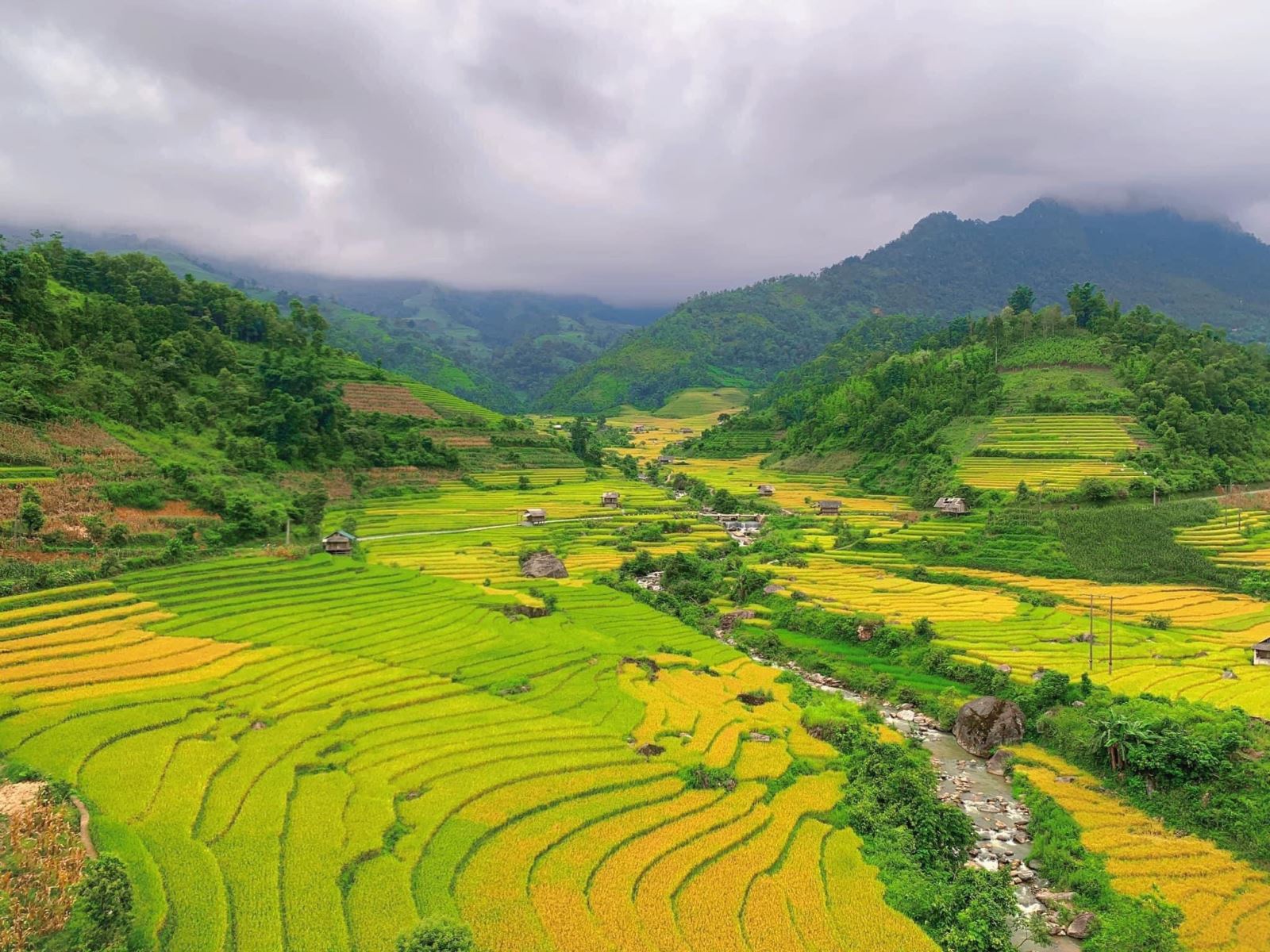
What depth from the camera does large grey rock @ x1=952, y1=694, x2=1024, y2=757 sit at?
85.2 feet

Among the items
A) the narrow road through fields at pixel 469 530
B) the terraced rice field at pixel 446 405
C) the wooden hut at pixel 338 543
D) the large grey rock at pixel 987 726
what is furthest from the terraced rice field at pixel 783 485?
the wooden hut at pixel 338 543

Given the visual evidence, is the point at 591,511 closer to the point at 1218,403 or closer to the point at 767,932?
the point at 767,932

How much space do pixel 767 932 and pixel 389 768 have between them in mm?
11030

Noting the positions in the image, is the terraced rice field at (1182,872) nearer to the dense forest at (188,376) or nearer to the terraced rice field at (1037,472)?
the dense forest at (188,376)

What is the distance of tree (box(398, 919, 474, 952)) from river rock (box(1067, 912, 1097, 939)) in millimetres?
13982

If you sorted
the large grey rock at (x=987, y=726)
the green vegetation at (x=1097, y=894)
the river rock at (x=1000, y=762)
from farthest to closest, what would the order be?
the large grey rock at (x=987, y=726), the river rock at (x=1000, y=762), the green vegetation at (x=1097, y=894)

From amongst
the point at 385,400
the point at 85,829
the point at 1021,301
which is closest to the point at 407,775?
the point at 85,829

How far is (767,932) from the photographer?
14875 mm

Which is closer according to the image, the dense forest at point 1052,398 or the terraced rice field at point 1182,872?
the terraced rice field at point 1182,872

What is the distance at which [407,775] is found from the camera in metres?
19.6

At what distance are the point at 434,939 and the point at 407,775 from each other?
7920mm

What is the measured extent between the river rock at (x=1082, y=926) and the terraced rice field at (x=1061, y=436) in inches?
2154

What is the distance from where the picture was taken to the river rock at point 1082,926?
16.3m

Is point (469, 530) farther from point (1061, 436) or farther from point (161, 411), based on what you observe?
point (1061, 436)
